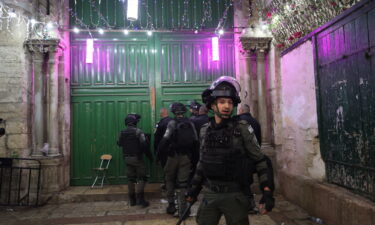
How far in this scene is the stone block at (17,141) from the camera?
5.91 metres

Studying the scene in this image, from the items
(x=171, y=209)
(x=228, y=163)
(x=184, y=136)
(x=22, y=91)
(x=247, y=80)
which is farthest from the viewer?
(x=247, y=80)

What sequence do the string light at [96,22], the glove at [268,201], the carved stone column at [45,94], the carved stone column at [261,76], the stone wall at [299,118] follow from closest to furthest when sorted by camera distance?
the glove at [268,201] < the stone wall at [299,118] < the string light at [96,22] < the carved stone column at [45,94] < the carved stone column at [261,76]

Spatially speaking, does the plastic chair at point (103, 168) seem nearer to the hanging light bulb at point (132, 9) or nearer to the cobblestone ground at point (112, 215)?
the cobblestone ground at point (112, 215)

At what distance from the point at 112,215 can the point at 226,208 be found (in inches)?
120

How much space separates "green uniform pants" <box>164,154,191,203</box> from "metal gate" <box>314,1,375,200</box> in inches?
96.4

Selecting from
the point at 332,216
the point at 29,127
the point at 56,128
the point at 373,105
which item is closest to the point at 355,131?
the point at 373,105

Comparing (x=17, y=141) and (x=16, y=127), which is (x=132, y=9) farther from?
(x=17, y=141)

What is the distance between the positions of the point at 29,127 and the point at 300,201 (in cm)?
604

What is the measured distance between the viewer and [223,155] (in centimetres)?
275

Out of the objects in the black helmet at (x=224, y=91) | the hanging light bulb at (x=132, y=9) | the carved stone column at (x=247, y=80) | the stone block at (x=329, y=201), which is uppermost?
the hanging light bulb at (x=132, y=9)

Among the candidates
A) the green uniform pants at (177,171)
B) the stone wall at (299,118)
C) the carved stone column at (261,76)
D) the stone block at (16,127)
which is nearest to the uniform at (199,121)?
the green uniform pants at (177,171)

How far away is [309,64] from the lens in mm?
5027

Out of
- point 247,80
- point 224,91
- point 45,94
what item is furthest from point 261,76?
point 45,94

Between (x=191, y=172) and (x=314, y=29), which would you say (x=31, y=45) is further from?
(x=314, y=29)
